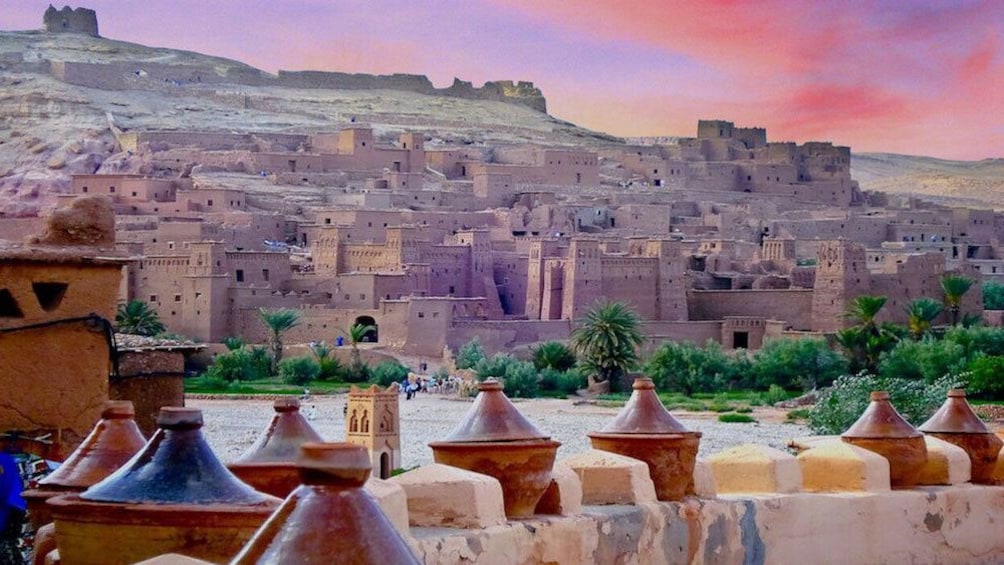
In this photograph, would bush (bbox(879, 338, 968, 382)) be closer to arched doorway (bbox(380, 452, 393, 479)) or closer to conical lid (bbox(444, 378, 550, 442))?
arched doorway (bbox(380, 452, 393, 479))

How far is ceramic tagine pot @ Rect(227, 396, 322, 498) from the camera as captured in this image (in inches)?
188

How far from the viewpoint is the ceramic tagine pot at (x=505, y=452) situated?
532cm

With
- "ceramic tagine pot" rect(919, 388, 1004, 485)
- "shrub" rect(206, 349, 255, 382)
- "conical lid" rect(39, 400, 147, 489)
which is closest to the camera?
"conical lid" rect(39, 400, 147, 489)

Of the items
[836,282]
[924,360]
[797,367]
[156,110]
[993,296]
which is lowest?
[797,367]

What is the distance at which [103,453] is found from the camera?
464cm

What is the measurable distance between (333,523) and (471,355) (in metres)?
33.4

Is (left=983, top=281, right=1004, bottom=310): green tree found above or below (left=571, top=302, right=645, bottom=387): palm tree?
above

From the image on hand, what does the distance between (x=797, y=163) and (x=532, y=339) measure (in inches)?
872

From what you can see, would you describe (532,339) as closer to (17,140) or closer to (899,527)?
(17,140)

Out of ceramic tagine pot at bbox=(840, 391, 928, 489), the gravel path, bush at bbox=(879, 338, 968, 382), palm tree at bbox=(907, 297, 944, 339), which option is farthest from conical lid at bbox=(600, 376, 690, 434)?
palm tree at bbox=(907, 297, 944, 339)

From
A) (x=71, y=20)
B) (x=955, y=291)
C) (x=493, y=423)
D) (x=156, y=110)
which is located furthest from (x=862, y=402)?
(x=71, y=20)

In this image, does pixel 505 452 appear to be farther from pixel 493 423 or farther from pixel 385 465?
pixel 385 465

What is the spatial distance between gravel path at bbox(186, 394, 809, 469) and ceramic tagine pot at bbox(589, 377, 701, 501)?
652 inches

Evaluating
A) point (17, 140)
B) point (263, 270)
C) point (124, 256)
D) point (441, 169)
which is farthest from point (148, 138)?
point (124, 256)
